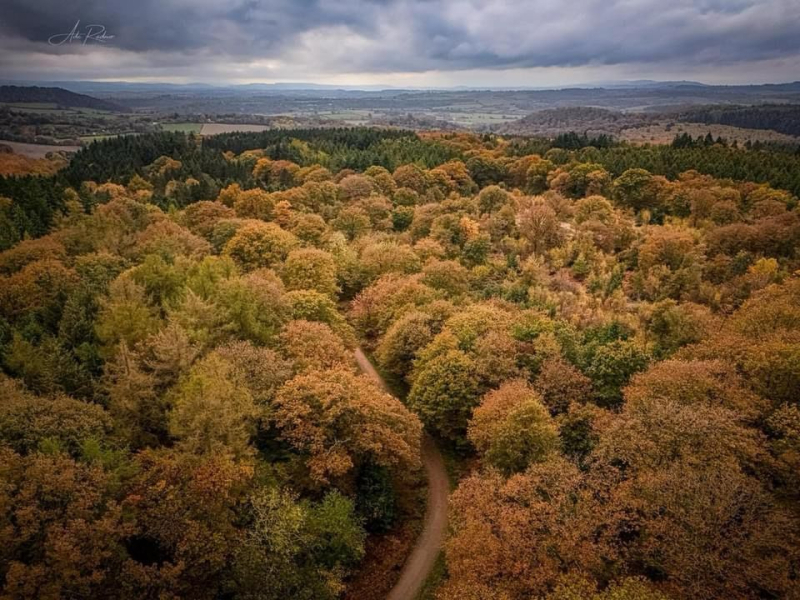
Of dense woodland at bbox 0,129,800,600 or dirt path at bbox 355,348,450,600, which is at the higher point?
dense woodland at bbox 0,129,800,600

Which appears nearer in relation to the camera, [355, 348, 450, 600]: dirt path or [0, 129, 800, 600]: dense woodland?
[0, 129, 800, 600]: dense woodland

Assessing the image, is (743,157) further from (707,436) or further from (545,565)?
(545,565)

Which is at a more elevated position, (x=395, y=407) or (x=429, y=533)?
(x=395, y=407)

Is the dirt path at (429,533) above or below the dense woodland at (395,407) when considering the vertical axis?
below

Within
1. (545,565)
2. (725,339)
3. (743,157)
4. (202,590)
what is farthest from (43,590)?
(743,157)
